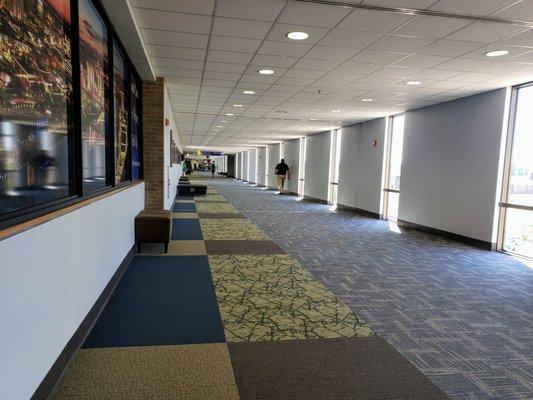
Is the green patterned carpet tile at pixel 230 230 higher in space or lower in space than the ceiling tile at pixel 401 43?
lower

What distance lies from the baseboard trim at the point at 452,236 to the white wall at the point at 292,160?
29.4 feet

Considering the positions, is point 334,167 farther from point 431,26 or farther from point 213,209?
point 431,26

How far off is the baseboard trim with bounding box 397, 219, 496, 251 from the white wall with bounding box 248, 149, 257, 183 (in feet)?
61.5

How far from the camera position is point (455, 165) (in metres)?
7.42

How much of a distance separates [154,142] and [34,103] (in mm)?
4675

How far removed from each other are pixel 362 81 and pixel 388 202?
483 centimetres

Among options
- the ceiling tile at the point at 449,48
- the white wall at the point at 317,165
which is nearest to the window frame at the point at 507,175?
the ceiling tile at the point at 449,48

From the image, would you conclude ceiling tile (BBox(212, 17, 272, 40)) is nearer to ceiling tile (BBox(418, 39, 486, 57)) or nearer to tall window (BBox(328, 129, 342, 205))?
ceiling tile (BBox(418, 39, 486, 57))

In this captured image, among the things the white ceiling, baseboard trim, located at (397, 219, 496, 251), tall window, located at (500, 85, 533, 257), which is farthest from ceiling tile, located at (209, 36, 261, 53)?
baseboard trim, located at (397, 219, 496, 251)

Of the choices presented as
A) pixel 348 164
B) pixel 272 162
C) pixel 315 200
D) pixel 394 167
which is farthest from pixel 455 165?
pixel 272 162

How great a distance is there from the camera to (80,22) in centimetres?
297

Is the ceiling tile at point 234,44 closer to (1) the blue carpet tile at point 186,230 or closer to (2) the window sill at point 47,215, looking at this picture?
(2) the window sill at point 47,215

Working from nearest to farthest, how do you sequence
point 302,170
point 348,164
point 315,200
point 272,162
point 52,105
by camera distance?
point 52,105, point 348,164, point 315,200, point 302,170, point 272,162

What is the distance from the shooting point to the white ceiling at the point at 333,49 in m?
3.56
